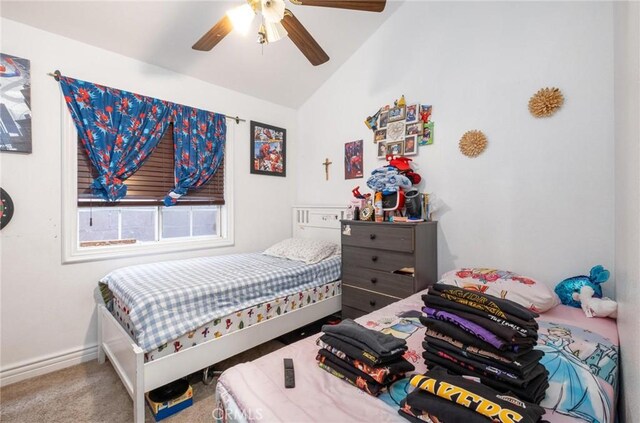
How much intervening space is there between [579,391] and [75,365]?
10.3 ft

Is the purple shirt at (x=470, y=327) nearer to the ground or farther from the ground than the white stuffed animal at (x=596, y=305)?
farther from the ground

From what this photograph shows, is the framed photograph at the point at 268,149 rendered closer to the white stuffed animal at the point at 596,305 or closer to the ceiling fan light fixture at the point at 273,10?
→ the ceiling fan light fixture at the point at 273,10

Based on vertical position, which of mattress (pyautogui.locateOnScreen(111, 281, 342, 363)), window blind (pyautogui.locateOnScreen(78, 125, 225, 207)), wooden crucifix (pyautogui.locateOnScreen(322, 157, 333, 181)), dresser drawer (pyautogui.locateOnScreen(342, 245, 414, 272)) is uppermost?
wooden crucifix (pyautogui.locateOnScreen(322, 157, 333, 181))

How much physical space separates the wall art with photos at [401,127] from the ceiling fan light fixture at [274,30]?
137 centimetres

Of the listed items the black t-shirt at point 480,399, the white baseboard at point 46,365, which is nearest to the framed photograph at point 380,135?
the black t-shirt at point 480,399

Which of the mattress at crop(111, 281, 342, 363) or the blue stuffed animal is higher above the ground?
the blue stuffed animal

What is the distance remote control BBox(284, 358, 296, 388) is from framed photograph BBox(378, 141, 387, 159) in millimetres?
2205

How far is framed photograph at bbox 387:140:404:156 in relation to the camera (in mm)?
2676

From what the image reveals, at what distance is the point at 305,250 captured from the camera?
8.89 ft

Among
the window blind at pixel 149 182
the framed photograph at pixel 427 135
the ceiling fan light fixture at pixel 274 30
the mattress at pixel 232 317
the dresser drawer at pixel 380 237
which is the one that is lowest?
the mattress at pixel 232 317

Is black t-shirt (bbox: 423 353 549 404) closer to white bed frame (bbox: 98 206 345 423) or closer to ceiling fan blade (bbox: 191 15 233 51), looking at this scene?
white bed frame (bbox: 98 206 345 423)

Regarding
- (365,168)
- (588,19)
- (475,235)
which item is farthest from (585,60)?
(365,168)

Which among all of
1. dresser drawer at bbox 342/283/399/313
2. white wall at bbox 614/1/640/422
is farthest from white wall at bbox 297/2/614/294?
white wall at bbox 614/1/640/422

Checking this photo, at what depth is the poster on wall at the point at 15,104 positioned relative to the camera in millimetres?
1940
